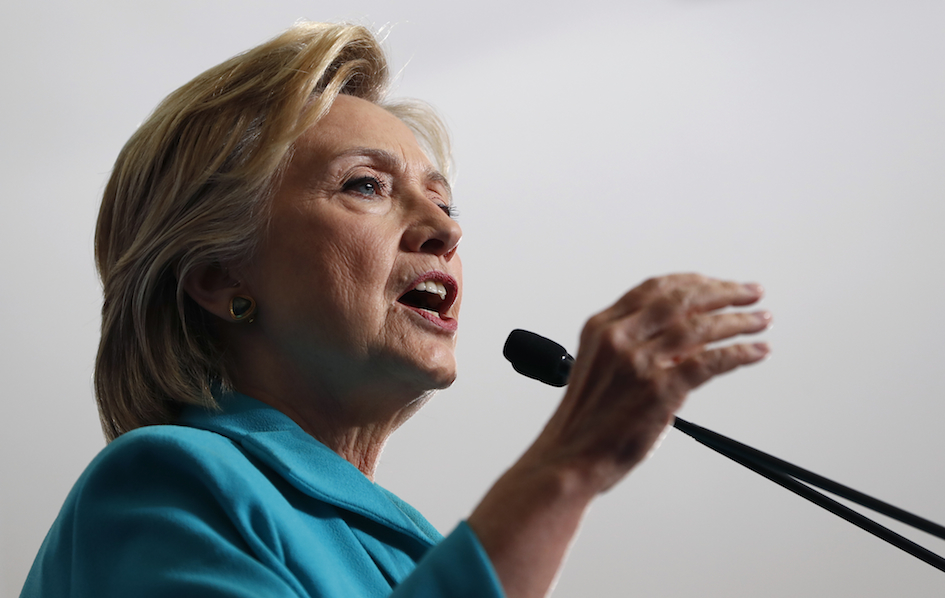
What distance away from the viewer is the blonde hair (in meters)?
1.08

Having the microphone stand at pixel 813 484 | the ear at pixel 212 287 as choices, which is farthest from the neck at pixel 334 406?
the microphone stand at pixel 813 484

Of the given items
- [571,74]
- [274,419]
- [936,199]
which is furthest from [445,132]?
[936,199]

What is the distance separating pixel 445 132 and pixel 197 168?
1.93ft

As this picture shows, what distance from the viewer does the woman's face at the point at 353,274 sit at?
102cm

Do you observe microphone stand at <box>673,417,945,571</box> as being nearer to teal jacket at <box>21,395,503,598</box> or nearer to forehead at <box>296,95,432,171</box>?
teal jacket at <box>21,395,503,598</box>

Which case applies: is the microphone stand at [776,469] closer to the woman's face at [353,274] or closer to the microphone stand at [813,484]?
the microphone stand at [813,484]

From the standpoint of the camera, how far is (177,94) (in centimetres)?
119

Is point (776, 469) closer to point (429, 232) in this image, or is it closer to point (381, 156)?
point (429, 232)

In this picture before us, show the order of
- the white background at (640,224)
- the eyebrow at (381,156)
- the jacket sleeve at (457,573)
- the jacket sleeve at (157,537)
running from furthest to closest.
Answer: the white background at (640,224)
the eyebrow at (381,156)
the jacket sleeve at (157,537)
the jacket sleeve at (457,573)

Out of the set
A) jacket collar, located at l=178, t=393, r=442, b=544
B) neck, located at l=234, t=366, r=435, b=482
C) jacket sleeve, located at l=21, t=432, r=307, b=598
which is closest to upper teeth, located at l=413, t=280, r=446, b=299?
neck, located at l=234, t=366, r=435, b=482

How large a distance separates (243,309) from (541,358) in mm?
434

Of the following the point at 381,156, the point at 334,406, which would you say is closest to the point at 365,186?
the point at 381,156

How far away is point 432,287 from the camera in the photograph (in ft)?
3.63

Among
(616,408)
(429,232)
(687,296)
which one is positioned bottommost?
(616,408)
